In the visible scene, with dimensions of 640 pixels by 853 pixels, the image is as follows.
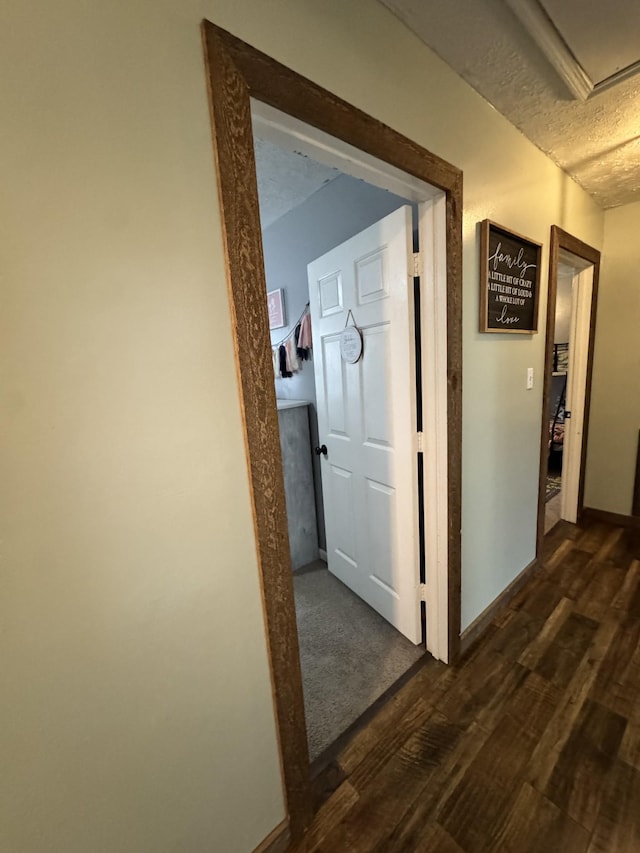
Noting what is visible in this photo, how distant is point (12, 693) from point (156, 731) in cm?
33

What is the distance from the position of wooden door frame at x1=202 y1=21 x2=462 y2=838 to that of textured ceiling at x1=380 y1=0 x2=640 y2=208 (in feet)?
1.10

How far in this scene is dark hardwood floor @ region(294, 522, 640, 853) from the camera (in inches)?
40.5

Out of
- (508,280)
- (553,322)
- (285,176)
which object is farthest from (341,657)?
(285,176)

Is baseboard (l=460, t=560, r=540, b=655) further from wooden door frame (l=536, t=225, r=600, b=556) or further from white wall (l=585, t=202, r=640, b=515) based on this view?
white wall (l=585, t=202, r=640, b=515)

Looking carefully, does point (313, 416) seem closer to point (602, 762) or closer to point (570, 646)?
point (570, 646)

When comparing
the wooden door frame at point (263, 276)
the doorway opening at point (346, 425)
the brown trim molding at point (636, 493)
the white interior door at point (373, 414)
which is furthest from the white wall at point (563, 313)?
the wooden door frame at point (263, 276)

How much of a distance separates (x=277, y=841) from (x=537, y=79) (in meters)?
2.70

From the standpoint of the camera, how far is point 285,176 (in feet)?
6.11

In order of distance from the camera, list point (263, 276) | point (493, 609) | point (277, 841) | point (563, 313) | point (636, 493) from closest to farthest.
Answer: point (263, 276), point (277, 841), point (493, 609), point (636, 493), point (563, 313)

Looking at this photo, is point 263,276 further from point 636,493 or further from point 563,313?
point 563,313

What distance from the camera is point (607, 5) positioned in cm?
101

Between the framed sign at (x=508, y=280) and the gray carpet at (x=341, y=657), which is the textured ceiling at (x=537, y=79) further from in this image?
the gray carpet at (x=341, y=657)

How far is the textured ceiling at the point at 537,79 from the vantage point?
102cm

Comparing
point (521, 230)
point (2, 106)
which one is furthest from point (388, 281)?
point (2, 106)
